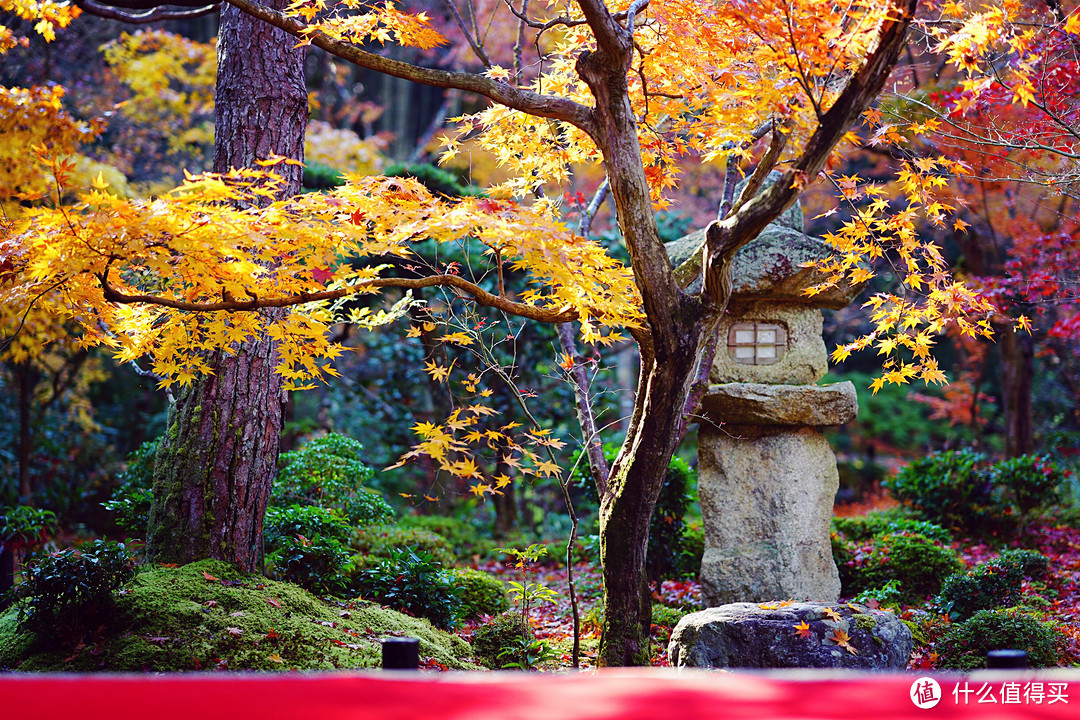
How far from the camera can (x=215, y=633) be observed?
4.05m

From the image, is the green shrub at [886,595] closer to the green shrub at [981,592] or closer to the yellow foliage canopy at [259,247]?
the green shrub at [981,592]

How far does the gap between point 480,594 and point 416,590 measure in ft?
2.80

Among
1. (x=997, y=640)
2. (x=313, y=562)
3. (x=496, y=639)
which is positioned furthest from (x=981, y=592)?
(x=313, y=562)

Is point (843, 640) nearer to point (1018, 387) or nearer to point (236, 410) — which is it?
point (236, 410)

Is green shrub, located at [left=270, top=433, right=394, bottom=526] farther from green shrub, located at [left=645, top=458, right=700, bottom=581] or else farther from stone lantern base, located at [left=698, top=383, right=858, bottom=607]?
stone lantern base, located at [left=698, top=383, right=858, bottom=607]

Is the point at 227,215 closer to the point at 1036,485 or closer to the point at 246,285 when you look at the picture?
the point at 246,285

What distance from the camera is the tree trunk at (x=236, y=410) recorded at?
484 cm

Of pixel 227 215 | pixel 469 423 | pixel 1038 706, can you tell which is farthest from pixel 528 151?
pixel 1038 706

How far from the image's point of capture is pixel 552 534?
398 inches

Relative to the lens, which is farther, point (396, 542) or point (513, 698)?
point (396, 542)

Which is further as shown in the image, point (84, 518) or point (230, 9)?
point (84, 518)

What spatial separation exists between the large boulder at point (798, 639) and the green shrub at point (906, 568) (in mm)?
2333

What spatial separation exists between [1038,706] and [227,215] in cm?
307

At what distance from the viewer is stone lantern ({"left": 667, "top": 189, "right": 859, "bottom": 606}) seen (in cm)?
579
